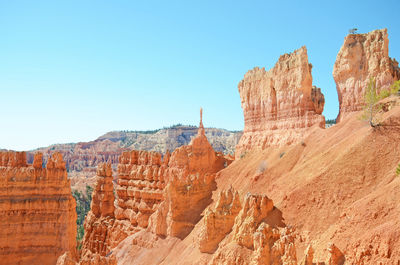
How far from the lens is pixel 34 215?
88.3 feet

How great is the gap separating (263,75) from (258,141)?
7915mm

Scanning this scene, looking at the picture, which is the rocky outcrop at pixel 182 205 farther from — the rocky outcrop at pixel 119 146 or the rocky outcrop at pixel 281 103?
the rocky outcrop at pixel 119 146

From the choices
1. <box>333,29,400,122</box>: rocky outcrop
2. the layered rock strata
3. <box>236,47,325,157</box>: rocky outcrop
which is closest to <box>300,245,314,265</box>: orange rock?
the layered rock strata

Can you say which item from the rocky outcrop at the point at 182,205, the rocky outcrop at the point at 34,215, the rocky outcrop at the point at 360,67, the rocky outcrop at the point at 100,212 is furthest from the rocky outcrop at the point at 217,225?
the rocky outcrop at the point at 100,212

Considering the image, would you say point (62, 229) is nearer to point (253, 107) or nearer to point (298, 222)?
point (298, 222)

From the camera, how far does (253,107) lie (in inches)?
1764

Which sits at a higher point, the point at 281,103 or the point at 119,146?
the point at 281,103

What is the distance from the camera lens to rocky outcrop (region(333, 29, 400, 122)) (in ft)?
107

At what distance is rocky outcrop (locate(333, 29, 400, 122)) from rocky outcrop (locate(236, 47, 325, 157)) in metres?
2.82

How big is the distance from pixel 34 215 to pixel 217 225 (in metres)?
13.6

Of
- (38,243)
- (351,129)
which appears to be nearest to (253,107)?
(351,129)

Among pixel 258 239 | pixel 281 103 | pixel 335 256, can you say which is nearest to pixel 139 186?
pixel 281 103

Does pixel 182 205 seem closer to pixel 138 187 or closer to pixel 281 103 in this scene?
pixel 281 103

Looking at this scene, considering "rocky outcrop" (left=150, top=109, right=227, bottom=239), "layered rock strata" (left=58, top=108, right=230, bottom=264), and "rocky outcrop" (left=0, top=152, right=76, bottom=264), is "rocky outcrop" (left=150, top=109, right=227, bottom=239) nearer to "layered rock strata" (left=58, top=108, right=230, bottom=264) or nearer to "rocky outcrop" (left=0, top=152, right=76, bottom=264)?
"layered rock strata" (left=58, top=108, right=230, bottom=264)
